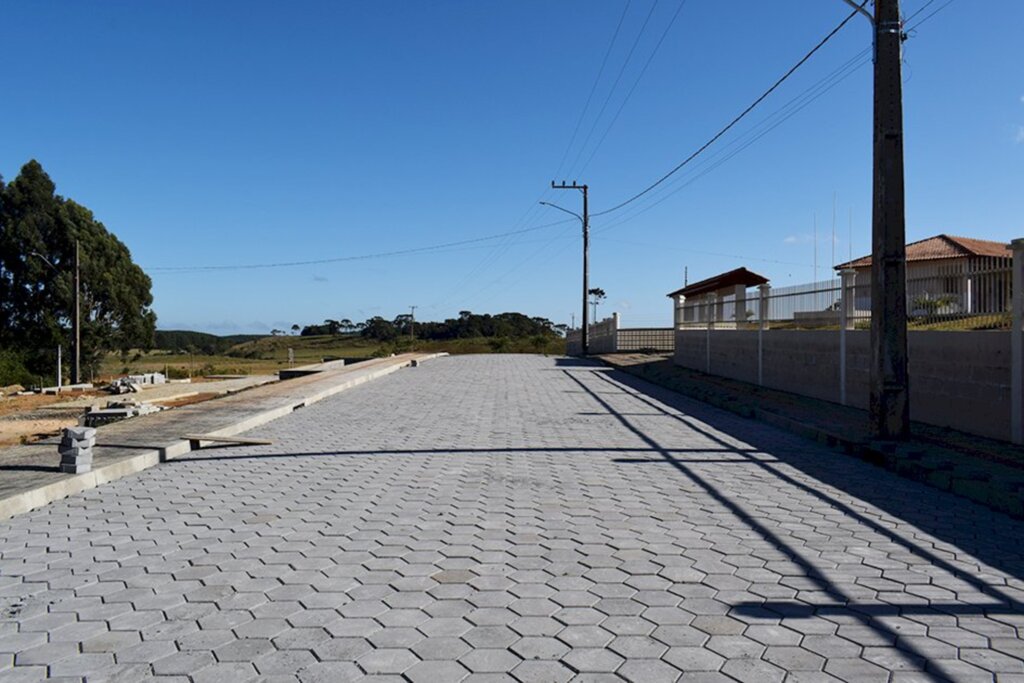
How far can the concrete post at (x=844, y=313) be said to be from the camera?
42.0 feet

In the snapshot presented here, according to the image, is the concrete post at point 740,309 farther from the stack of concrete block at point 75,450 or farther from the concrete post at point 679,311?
the stack of concrete block at point 75,450

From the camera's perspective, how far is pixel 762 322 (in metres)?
17.2

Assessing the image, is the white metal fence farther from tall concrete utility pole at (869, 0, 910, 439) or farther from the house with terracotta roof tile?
tall concrete utility pole at (869, 0, 910, 439)

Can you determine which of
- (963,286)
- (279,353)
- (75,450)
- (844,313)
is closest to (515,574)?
(75,450)

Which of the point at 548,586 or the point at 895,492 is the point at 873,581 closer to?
the point at 548,586

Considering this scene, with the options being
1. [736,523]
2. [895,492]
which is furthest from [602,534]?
[895,492]

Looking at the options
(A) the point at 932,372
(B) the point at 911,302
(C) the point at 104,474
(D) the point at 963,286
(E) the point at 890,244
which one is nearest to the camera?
(C) the point at 104,474

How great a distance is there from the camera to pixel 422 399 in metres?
17.0

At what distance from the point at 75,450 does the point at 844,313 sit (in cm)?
1113

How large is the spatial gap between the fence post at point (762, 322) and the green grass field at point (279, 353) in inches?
1147

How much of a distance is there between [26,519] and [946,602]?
654 cm

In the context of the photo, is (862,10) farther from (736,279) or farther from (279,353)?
(279,353)

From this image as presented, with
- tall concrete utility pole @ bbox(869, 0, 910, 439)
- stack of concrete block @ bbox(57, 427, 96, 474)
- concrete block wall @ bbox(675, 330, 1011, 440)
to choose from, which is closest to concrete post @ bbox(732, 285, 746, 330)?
concrete block wall @ bbox(675, 330, 1011, 440)

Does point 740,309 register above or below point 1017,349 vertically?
above
